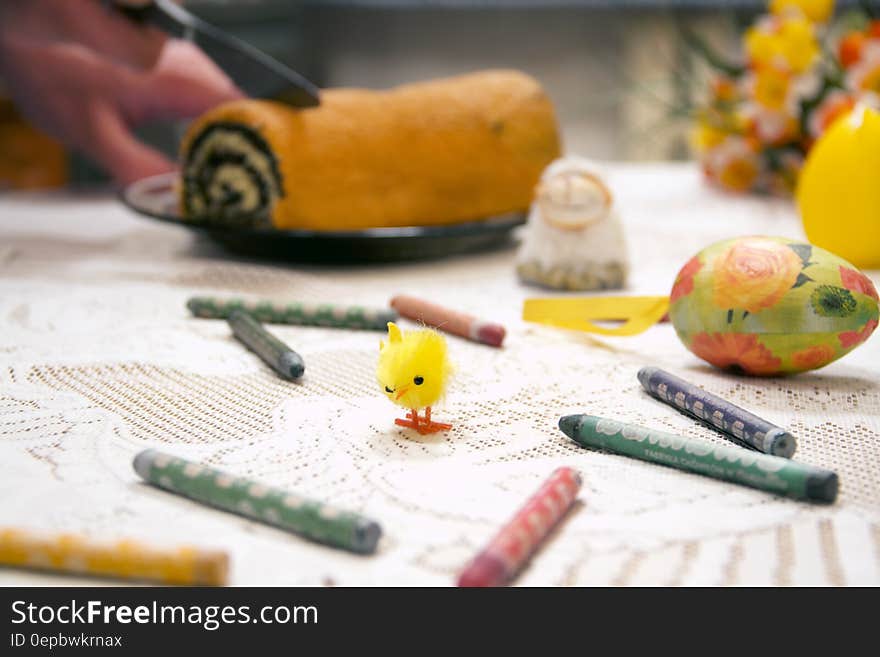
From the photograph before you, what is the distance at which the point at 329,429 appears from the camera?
19.7 inches

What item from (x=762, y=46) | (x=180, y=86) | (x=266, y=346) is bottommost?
(x=266, y=346)

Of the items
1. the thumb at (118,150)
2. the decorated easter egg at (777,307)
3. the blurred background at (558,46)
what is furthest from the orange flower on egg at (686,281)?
the blurred background at (558,46)

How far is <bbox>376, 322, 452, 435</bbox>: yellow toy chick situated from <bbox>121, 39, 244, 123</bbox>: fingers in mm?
672

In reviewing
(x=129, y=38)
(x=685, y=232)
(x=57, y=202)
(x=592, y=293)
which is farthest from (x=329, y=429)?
(x=57, y=202)

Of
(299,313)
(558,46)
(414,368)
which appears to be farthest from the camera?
(558,46)

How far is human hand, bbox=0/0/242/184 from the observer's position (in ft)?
3.36

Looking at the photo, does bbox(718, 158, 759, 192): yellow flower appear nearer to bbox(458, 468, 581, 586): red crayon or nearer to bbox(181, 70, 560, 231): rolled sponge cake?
bbox(181, 70, 560, 231): rolled sponge cake

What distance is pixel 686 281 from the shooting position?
1.91 feet

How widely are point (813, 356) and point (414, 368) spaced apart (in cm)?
23

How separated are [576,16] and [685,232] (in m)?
0.86

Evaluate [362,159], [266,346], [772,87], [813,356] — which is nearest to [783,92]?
[772,87]

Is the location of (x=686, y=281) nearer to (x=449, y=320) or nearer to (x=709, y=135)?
(x=449, y=320)

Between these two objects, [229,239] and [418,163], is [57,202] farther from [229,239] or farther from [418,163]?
[418,163]

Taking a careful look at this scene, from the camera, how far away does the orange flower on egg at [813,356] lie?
55 cm
